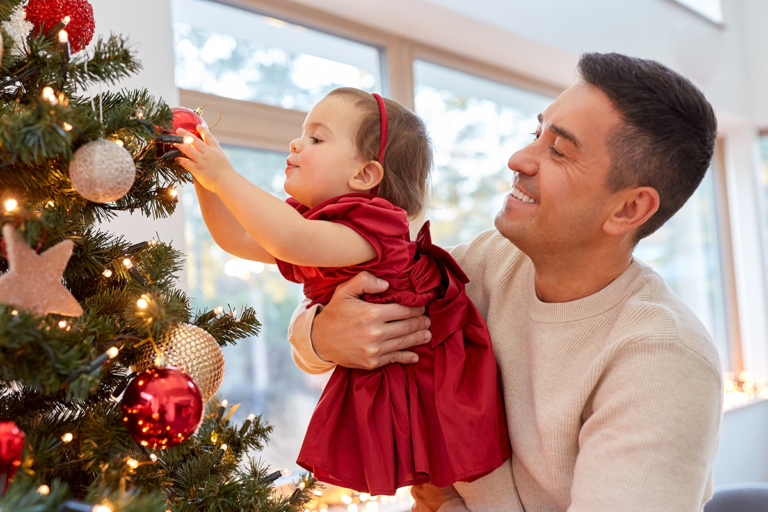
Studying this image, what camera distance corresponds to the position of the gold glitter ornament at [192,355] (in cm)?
77

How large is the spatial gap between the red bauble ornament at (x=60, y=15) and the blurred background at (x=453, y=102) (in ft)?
2.30

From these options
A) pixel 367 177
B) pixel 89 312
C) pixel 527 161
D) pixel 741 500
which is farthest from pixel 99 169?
pixel 741 500

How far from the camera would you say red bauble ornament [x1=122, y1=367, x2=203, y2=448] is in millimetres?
680

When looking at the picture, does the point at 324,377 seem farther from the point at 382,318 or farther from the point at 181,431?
the point at 181,431

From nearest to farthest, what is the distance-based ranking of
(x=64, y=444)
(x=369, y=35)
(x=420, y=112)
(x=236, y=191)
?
(x=64, y=444) → (x=236, y=191) → (x=369, y=35) → (x=420, y=112)

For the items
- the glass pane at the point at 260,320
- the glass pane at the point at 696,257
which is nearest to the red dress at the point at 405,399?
the glass pane at the point at 260,320

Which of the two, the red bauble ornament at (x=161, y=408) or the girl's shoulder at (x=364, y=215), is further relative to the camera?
the girl's shoulder at (x=364, y=215)

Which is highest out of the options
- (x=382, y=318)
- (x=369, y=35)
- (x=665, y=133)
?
(x=369, y=35)

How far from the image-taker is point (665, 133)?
1.16 m

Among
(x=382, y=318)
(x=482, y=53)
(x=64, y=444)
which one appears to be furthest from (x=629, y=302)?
(x=482, y=53)

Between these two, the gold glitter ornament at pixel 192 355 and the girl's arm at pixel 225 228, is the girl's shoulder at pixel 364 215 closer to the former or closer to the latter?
the girl's arm at pixel 225 228

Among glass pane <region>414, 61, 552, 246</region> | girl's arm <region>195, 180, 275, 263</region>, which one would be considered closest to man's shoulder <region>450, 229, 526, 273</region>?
girl's arm <region>195, 180, 275, 263</region>

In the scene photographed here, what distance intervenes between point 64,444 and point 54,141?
0.38 meters

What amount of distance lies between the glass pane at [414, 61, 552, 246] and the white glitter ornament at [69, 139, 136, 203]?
2219 mm
